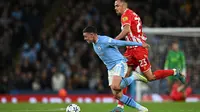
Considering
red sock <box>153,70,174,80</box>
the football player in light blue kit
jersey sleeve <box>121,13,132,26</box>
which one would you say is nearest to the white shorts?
the football player in light blue kit

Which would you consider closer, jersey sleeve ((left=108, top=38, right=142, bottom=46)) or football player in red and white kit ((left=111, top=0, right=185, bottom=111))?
jersey sleeve ((left=108, top=38, right=142, bottom=46))

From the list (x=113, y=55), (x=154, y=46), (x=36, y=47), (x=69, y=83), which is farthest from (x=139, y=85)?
(x=113, y=55)

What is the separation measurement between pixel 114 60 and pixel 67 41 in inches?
500

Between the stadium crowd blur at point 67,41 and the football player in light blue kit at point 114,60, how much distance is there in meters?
9.35

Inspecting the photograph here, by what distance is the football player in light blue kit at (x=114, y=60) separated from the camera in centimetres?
1192

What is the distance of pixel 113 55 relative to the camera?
481 inches

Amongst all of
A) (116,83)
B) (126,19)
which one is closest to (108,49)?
(116,83)

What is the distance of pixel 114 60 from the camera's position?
40.1ft

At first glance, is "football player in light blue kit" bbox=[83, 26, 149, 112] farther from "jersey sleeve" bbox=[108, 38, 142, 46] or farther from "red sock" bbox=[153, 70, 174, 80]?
"red sock" bbox=[153, 70, 174, 80]

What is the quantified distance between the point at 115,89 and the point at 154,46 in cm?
1000

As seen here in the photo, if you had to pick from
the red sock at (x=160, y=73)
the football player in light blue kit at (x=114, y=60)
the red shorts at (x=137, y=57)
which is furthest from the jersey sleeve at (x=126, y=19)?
the red sock at (x=160, y=73)

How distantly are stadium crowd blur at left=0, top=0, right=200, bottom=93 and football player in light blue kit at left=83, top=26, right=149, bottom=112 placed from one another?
9.35 m

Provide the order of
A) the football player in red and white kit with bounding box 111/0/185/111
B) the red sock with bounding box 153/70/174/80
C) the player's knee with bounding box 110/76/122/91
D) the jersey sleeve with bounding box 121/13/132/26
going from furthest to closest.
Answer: the red sock with bounding box 153/70/174/80 → the football player in red and white kit with bounding box 111/0/185/111 → the jersey sleeve with bounding box 121/13/132/26 → the player's knee with bounding box 110/76/122/91

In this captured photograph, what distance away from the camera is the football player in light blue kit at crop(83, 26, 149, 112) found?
11.9 metres
